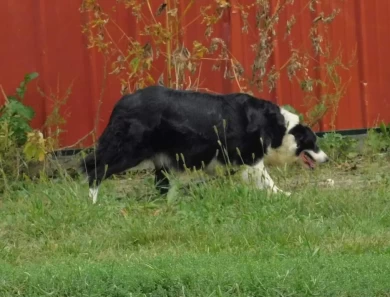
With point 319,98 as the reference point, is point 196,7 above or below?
above

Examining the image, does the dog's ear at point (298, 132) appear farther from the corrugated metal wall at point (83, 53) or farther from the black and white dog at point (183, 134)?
the corrugated metal wall at point (83, 53)

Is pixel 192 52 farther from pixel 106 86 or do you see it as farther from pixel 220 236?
pixel 220 236

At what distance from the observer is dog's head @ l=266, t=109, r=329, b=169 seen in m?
9.41

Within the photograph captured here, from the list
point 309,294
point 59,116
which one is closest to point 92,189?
point 59,116

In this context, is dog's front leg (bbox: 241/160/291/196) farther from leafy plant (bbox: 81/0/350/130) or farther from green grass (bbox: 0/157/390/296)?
leafy plant (bbox: 81/0/350/130)

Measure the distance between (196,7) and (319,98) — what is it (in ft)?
5.29

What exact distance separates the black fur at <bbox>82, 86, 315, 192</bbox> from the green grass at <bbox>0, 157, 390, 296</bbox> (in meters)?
0.31

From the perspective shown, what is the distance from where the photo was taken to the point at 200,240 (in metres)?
7.23

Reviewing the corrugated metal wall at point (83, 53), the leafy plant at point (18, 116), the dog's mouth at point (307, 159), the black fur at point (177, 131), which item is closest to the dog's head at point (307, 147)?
the dog's mouth at point (307, 159)

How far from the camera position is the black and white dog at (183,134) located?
28.3ft

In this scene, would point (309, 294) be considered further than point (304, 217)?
No

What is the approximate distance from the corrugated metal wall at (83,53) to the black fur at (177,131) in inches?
62.8

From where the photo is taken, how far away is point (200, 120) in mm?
8852

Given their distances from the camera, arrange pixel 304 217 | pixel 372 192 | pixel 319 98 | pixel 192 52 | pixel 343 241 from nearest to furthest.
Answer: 1. pixel 343 241
2. pixel 304 217
3. pixel 372 192
4. pixel 192 52
5. pixel 319 98
